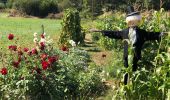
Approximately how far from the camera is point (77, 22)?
1401cm

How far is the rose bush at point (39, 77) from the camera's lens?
19.9 ft

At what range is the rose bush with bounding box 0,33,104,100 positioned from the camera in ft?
19.9

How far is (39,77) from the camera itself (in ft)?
20.3

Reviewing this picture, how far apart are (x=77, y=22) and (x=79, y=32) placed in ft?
1.25

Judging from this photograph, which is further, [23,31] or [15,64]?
[23,31]

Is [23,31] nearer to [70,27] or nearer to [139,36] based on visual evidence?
[70,27]

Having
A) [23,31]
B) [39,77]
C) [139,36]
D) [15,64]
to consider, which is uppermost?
[139,36]

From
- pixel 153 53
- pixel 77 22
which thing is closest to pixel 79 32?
pixel 77 22

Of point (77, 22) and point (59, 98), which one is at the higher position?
point (77, 22)

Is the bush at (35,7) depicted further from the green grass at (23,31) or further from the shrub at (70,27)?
the shrub at (70,27)

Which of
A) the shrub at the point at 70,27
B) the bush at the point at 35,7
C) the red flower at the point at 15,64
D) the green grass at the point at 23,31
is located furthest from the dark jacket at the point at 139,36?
the bush at the point at 35,7

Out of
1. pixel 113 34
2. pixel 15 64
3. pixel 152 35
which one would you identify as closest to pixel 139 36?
pixel 152 35

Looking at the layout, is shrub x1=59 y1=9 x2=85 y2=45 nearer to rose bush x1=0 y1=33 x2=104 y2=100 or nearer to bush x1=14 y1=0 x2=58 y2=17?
rose bush x1=0 y1=33 x2=104 y2=100

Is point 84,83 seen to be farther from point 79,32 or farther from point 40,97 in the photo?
point 79,32
